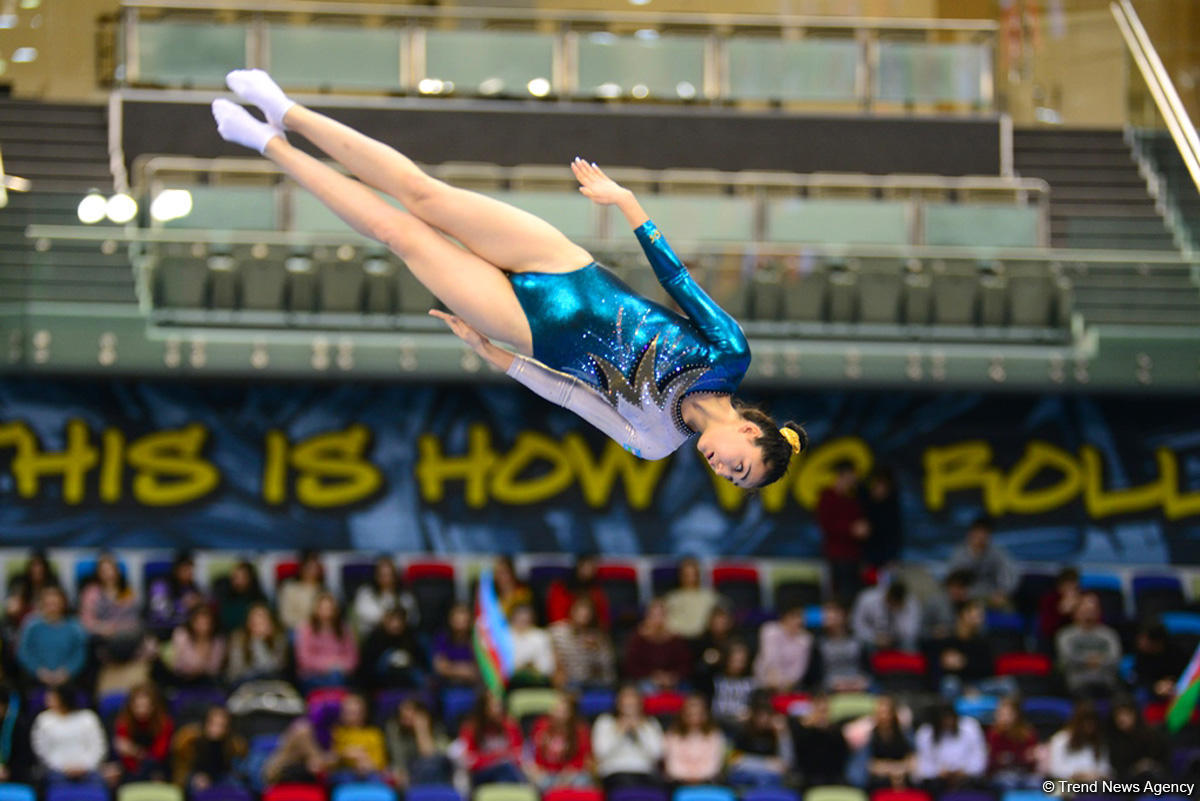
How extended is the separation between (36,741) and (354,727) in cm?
177

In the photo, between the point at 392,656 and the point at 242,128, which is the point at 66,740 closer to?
the point at 392,656

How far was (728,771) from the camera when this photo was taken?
9250 mm

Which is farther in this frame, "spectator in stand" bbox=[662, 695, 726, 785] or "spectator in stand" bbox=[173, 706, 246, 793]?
"spectator in stand" bbox=[662, 695, 726, 785]

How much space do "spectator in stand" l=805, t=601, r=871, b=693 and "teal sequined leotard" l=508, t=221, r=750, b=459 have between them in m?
5.52

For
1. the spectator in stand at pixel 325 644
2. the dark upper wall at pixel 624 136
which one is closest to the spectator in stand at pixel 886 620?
the spectator in stand at pixel 325 644

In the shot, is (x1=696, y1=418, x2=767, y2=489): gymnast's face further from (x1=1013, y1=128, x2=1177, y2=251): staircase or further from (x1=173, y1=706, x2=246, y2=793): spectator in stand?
(x1=1013, y1=128, x2=1177, y2=251): staircase

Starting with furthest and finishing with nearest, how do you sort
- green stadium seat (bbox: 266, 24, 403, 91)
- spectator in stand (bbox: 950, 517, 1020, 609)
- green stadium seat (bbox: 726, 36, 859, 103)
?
green stadium seat (bbox: 726, 36, 859, 103)
green stadium seat (bbox: 266, 24, 403, 91)
spectator in stand (bbox: 950, 517, 1020, 609)

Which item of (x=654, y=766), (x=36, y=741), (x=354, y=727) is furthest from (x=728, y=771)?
(x=36, y=741)

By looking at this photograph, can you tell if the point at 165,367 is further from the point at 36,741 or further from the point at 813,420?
the point at 813,420

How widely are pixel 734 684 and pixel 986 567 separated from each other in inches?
103

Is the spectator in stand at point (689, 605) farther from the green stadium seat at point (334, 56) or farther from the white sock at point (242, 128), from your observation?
the white sock at point (242, 128)

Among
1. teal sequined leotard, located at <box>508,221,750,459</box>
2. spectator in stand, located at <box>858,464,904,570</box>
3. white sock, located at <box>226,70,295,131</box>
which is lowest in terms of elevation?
spectator in stand, located at <box>858,464,904,570</box>

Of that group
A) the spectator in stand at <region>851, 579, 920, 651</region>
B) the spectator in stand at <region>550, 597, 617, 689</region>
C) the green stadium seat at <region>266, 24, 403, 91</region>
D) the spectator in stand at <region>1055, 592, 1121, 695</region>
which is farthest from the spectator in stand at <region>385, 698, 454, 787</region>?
the green stadium seat at <region>266, 24, 403, 91</region>

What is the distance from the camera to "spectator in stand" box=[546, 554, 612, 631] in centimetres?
1097
